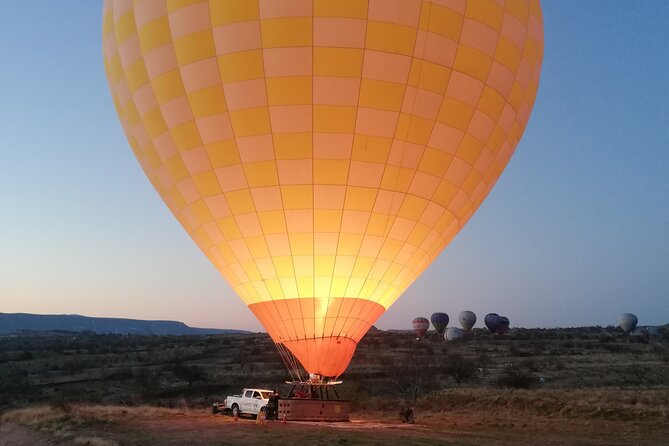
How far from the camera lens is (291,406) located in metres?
13.3

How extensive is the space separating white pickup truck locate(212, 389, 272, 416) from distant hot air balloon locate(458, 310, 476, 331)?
70417mm

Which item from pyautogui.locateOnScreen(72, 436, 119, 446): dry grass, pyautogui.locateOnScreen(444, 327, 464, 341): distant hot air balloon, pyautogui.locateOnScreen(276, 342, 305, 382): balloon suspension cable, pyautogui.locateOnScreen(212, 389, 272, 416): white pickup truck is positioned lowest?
pyautogui.locateOnScreen(72, 436, 119, 446): dry grass

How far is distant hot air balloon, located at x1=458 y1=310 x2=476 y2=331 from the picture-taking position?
83.5 m

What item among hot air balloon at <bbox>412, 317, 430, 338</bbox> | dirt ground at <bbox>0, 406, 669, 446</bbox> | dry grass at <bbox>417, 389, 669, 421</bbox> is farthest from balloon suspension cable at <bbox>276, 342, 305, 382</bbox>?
hot air balloon at <bbox>412, 317, 430, 338</bbox>

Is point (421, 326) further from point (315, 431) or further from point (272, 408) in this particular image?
point (315, 431)

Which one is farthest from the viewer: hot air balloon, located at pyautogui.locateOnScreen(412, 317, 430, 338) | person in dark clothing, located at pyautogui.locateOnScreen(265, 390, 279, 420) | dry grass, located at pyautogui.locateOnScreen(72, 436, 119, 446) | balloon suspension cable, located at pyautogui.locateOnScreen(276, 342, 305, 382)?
hot air balloon, located at pyautogui.locateOnScreen(412, 317, 430, 338)

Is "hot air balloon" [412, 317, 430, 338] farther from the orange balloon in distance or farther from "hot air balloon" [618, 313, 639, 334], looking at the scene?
the orange balloon in distance

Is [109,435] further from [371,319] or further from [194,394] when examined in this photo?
[194,394]

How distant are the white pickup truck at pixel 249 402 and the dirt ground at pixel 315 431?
1.22 feet

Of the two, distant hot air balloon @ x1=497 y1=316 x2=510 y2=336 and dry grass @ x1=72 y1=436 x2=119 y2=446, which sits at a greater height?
distant hot air balloon @ x1=497 y1=316 x2=510 y2=336

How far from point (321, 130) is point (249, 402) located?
26.6 ft

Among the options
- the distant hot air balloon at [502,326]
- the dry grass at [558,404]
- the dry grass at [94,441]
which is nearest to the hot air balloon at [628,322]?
the distant hot air balloon at [502,326]

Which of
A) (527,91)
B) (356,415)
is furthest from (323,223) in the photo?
(356,415)

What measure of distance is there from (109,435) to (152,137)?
21.1 ft
